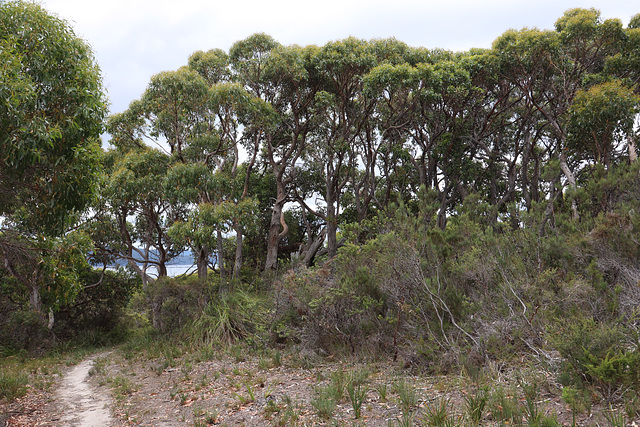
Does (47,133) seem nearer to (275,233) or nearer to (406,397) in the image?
(406,397)

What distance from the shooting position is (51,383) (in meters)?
9.30

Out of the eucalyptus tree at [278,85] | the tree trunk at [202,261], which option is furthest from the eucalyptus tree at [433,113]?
the tree trunk at [202,261]

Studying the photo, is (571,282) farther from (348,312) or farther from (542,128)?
(542,128)

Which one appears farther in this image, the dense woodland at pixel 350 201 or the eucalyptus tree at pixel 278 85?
the eucalyptus tree at pixel 278 85

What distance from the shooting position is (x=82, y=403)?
7.68 meters

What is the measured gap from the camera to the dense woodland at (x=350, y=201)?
5.58 m

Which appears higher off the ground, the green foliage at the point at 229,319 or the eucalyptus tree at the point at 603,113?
the eucalyptus tree at the point at 603,113

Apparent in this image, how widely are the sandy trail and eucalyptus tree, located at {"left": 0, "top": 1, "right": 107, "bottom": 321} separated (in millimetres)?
1874

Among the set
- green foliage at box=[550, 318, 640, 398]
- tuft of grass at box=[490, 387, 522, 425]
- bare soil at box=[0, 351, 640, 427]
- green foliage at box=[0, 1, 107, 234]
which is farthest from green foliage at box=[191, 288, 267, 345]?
green foliage at box=[550, 318, 640, 398]

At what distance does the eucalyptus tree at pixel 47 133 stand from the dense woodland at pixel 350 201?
3cm

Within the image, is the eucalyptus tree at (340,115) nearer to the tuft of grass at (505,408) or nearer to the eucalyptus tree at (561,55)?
the eucalyptus tree at (561,55)

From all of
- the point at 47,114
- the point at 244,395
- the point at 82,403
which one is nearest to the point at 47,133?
the point at 47,114

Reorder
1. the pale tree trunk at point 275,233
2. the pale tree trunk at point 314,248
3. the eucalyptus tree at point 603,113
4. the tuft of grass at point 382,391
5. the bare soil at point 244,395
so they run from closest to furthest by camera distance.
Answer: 1. the bare soil at point 244,395
2. the tuft of grass at point 382,391
3. the eucalyptus tree at point 603,113
4. the pale tree trunk at point 275,233
5. the pale tree trunk at point 314,248

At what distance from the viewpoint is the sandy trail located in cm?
655
